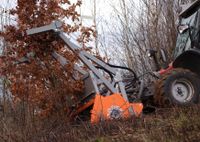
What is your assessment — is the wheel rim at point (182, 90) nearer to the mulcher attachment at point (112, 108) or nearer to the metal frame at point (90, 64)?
the mulcher attachment at point (112, 108)

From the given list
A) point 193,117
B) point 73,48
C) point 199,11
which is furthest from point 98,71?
point 193,117

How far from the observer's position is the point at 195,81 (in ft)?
27.5

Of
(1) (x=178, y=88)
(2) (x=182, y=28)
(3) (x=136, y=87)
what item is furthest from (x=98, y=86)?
(2) (x=182, y=28)

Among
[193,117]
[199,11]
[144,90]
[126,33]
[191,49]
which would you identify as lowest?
[193,117]

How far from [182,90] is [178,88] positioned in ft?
0.34

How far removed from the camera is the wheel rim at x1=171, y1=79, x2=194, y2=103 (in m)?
8.33

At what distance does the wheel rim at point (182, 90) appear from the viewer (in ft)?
27.3

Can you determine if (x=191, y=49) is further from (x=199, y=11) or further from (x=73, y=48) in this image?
(x=73, y=48)

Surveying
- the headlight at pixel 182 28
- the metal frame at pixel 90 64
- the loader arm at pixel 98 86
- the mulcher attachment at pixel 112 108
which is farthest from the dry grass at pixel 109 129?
the headlight at pixel 182 28

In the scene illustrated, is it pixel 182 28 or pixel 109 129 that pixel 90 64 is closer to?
pixel 182 28

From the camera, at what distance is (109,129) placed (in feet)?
21.8

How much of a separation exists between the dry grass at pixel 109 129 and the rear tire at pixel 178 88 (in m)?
0.79

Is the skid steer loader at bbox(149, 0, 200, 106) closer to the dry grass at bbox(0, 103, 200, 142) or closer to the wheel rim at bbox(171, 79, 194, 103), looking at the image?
the wheel rim at bbox(171, 79, 194, 103)

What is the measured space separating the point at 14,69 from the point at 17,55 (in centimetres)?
27
